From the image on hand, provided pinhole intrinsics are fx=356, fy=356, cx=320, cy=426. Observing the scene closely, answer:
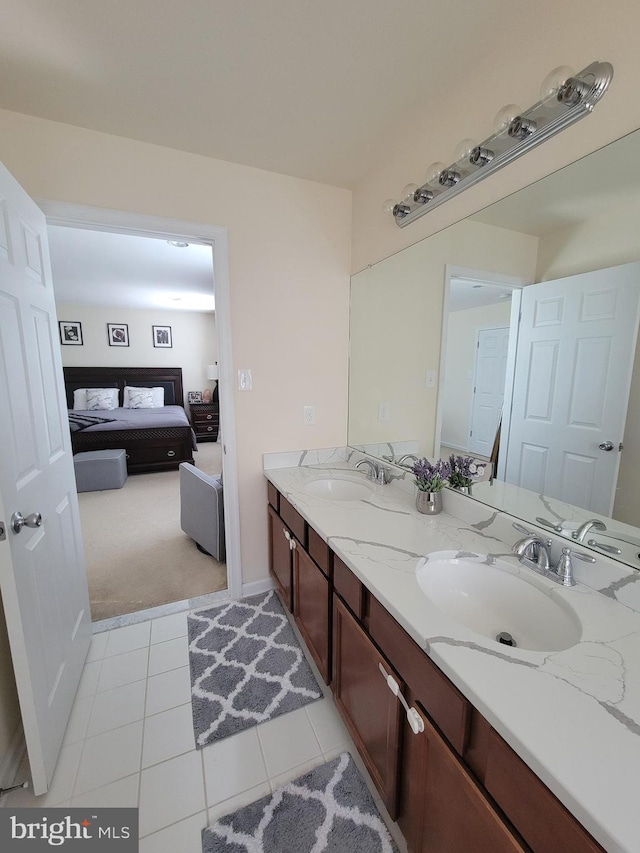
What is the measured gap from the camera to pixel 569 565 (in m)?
0.99

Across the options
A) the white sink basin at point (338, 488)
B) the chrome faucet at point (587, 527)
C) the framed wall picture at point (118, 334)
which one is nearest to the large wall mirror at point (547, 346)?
the chrome faucet at point (587, 527)

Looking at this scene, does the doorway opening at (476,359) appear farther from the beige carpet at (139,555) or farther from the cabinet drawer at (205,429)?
the cabinet drawer at (205,429)

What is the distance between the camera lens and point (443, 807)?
78 centimetres

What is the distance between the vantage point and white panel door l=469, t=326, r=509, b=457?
1.37m

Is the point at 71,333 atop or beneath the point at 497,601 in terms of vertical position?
atop

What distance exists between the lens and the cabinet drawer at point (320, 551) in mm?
1337

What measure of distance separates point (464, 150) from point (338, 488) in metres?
1.55

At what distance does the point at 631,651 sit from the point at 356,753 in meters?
1.05

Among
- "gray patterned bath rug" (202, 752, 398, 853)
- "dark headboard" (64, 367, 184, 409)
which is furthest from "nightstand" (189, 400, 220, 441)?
"gray patterned bath rug" (202, 752, 398, 853)

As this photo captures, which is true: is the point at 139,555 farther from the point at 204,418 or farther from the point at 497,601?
the point at 204,418

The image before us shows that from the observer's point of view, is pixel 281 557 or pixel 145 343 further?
pixel 145 343

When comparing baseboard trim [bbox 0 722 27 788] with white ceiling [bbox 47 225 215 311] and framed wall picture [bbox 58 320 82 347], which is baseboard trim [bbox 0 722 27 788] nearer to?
white ceiling [bbox 47 225 215 311]

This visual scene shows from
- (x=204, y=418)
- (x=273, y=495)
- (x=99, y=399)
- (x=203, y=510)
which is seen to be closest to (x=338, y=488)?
(x=273, y=495)
